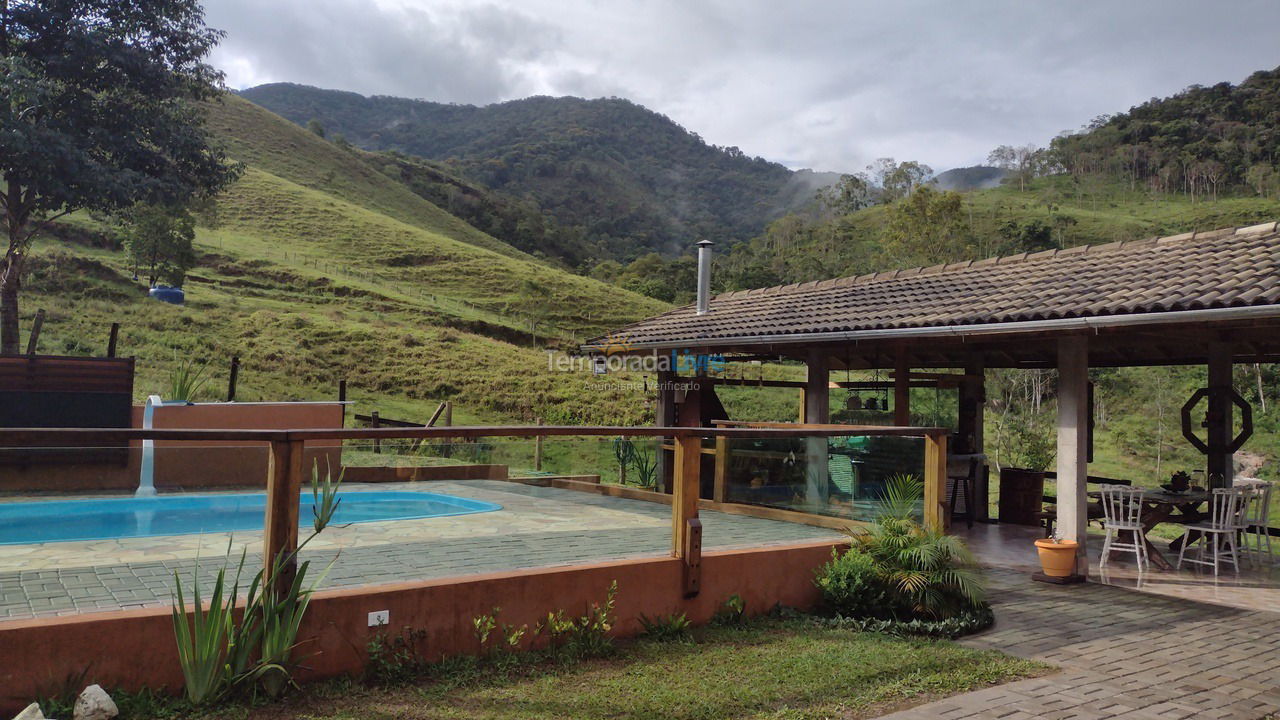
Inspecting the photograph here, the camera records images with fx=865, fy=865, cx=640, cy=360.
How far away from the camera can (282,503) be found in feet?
12.4

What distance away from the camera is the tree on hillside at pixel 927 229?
1314 inches

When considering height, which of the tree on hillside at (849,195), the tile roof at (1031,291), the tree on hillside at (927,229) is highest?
the tree on hillside at (849,195)

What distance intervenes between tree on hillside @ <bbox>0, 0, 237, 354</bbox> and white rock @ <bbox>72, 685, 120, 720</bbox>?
1718 cm

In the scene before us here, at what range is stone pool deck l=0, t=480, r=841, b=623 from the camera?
11.6 feet

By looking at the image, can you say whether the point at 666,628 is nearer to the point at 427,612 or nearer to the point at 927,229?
the point at 427,612

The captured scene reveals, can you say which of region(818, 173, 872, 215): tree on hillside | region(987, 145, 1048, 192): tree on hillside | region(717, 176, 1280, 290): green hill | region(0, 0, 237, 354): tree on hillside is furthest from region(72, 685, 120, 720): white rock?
region(987, 145, 1048, 192): tree on hillside

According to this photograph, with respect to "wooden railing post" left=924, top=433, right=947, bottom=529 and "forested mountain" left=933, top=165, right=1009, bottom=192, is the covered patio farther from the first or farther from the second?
"forested mountain" left=933, top=165, right=1009, bottom=192

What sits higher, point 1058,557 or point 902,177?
point 902,177

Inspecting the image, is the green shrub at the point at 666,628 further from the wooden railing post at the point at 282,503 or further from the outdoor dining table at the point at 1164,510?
the outdoor dining table at the point at 1164,510

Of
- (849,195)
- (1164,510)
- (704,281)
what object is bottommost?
(1164,510)

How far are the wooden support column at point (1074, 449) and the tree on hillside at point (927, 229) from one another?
88.1 feet

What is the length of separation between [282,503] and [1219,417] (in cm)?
878

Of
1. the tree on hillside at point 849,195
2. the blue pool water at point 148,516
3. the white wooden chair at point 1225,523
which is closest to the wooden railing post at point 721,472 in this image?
the blue pool water at point 148,516

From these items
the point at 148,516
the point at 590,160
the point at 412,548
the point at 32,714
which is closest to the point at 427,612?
the point at 412,548
